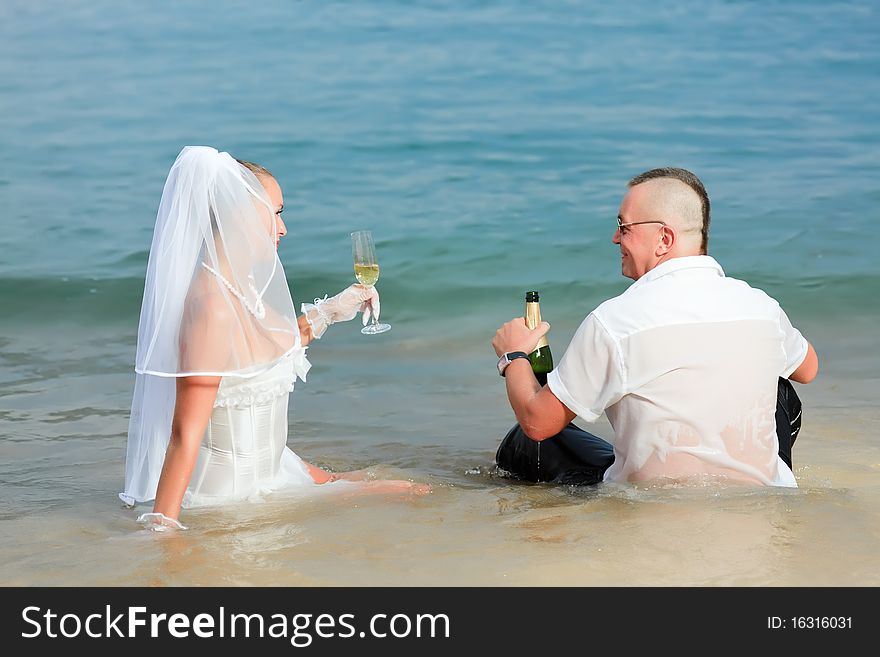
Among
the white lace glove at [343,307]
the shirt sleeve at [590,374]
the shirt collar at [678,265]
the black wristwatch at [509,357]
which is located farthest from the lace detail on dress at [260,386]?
the shirt collar at [678,265]

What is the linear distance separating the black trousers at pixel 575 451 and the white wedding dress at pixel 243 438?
3.70ft

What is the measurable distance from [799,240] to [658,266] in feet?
30.5

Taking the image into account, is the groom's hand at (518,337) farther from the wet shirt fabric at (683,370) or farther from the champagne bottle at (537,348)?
the wet shirt fabric at (683,370)

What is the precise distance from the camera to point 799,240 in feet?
41.4

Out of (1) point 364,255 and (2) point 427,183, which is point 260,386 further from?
(2) point 427,183

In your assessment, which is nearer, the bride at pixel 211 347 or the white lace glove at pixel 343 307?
the bride at pixel 211 347

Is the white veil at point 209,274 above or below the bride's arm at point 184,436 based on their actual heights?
above

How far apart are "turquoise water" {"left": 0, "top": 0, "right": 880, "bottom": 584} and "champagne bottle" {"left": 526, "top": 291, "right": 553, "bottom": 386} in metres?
Result: 0.56

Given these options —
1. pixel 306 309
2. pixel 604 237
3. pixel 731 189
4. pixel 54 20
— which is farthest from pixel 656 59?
pixel 306 309

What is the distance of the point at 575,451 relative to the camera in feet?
15.5

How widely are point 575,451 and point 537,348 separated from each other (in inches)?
19.9

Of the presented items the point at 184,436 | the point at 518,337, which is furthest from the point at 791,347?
the point at 184,436

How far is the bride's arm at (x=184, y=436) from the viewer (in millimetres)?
3836

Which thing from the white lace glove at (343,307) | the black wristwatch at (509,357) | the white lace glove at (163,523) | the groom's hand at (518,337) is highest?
the white lace glove at (343,307)
